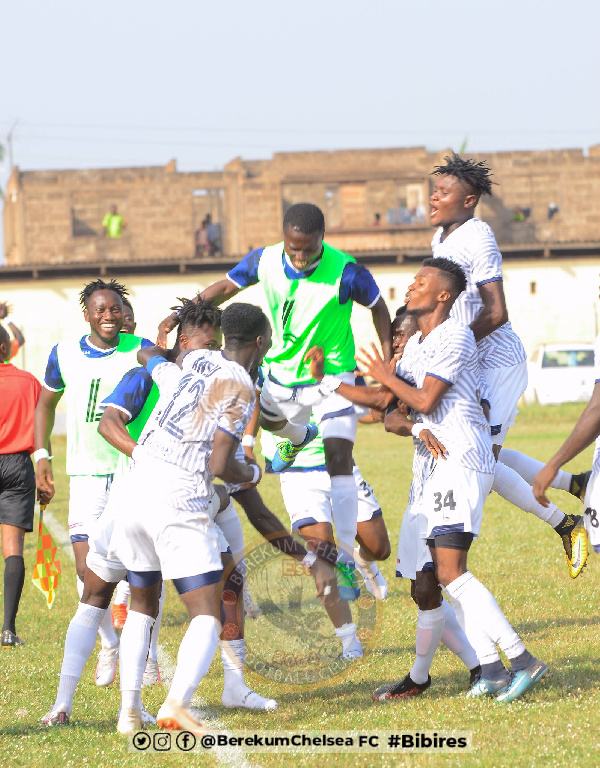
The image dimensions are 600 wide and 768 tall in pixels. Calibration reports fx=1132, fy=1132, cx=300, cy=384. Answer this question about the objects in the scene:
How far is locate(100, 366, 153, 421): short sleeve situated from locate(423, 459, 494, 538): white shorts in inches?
67.0

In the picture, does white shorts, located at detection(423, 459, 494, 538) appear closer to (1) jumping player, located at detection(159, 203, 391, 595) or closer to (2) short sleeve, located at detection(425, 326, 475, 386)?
(2) short sleeve, located at detection(425, 326, 475, 386)

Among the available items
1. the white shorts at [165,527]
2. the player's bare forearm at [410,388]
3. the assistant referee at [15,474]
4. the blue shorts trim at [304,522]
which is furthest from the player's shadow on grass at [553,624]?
the assistant referee at [15,474]

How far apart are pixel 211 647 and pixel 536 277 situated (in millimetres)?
39765

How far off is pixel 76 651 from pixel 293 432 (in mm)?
2223

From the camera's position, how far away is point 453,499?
585cm

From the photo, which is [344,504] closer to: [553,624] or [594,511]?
[553,624]

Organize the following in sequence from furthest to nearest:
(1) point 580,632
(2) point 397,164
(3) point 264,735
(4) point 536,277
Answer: (2) point 397,164 < (4) point 536,277 < (1) point 580,632 < (3) point 264,735

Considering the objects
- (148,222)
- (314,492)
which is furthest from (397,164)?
(314,492)

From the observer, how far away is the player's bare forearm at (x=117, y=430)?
6199 mm

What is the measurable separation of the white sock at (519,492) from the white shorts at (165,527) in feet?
9.93

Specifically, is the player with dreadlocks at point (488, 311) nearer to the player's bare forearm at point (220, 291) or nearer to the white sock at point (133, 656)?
the player's bare forearm at point (220, 291)

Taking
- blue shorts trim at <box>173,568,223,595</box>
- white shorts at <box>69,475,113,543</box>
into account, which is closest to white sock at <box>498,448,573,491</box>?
white shorts at <box>69,475,113,543</box>

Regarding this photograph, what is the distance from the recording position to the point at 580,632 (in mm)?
7812

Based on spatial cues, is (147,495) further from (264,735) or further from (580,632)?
(580,632)
